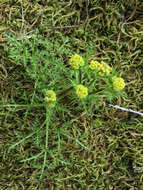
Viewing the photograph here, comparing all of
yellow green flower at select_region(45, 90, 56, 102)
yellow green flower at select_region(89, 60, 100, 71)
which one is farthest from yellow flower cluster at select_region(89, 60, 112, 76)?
yellow green flower at select_region(45, 90, 56, 102)

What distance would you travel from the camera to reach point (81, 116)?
8.12 ft

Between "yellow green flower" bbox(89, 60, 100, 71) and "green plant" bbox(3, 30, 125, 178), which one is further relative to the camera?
"green plant" bbox(3, 30, 125, 178)

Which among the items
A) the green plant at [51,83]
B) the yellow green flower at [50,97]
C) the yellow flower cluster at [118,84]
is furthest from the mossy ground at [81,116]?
the yellow flower cluster at [118,84]

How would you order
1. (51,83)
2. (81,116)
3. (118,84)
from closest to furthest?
(118,84)
(51,83)
(81,116)

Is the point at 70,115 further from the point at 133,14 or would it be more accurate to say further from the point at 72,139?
the point at 133,14

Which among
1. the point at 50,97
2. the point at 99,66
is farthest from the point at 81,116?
the point at 99,66

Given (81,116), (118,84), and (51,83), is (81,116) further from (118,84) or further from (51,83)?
(118,84)

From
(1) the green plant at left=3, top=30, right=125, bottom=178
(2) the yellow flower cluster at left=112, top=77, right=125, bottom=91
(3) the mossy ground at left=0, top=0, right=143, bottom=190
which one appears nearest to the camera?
(2) the yellow flower cluster at left=112, top=77, right=125, bottom=91

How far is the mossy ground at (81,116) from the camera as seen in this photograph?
2.41 metres

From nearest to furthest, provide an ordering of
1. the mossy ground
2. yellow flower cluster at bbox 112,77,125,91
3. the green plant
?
yellow flower cluster at bbox 112,77,125,91
the green plant
the mossy ground

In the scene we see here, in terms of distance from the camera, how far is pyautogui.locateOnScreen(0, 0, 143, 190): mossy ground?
7.90ft

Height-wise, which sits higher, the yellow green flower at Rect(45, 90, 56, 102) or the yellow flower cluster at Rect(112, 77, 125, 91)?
the yellow flower cluster at Rect(112, 77, 125, 91)

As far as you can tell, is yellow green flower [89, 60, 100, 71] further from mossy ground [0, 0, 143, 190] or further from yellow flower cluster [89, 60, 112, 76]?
mossy ground [0, 0, 143, 190]

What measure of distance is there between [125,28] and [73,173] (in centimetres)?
165
